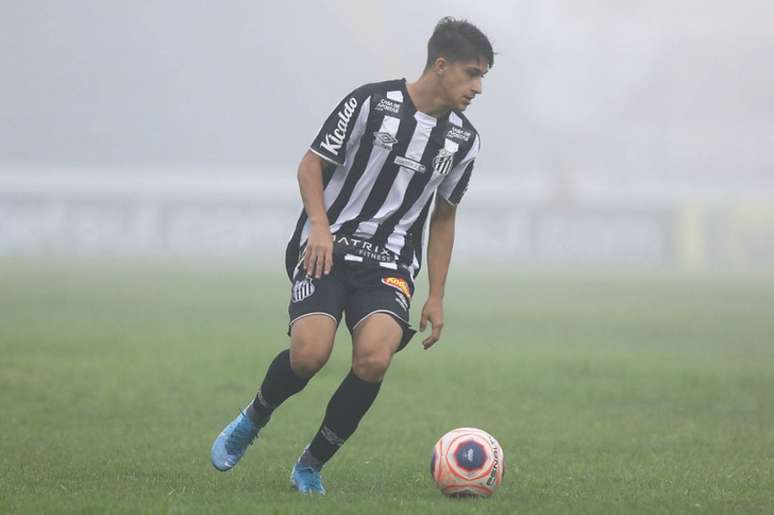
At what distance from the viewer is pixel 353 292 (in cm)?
805

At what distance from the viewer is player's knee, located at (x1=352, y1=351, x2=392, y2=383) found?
303 inches

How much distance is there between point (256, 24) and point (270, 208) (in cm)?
4532

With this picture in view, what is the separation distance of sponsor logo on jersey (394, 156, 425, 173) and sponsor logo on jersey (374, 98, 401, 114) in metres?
0.26

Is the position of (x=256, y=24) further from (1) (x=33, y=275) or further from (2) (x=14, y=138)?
(1) (x=33, y=275)

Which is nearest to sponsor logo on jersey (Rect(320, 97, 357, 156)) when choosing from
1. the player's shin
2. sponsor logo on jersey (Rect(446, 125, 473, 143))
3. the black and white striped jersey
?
the black and white striped jersey

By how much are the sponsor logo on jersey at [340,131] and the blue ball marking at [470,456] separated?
178 centimetres

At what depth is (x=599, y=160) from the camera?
12600 cm

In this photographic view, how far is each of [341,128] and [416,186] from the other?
0.54 m

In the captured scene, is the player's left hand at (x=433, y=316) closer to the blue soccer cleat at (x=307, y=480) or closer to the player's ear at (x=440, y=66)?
the blue soccer cleat at (x=307, y=480)

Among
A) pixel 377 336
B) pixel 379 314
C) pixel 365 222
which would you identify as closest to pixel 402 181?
pixel 365 222

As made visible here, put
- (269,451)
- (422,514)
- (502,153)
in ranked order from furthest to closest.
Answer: (502,153) < (269,451) < (422,514)

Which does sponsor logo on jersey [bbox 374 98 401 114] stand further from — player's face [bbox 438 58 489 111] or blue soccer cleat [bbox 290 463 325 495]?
blue soccer cleat [bbox 290 463 325 495]

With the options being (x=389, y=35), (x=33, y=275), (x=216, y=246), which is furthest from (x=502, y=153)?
(x=33, y=275)

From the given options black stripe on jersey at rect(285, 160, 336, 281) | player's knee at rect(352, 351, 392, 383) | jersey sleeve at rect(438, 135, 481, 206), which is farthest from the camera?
jersey sleeve at rect(438, 135, 481, 206)
